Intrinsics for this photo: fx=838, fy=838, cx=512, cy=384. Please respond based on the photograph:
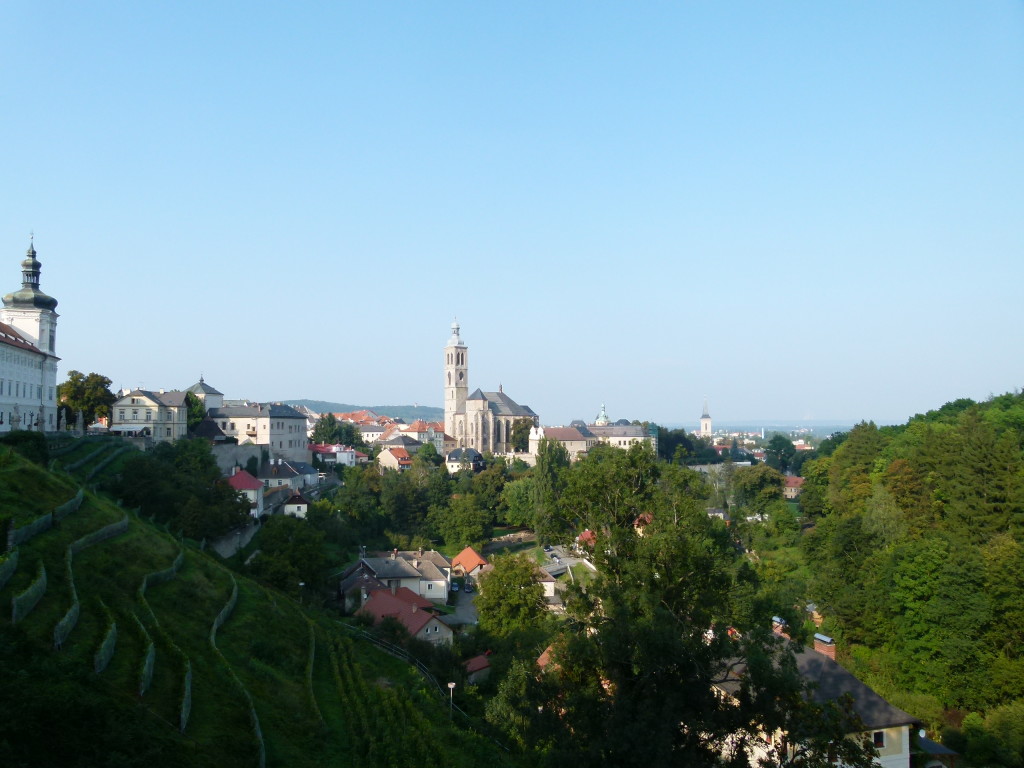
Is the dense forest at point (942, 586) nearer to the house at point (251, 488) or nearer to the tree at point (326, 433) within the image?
the house at point (251, 488)

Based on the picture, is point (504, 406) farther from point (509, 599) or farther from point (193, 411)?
point (509, 599)

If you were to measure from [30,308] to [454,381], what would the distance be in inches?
2662

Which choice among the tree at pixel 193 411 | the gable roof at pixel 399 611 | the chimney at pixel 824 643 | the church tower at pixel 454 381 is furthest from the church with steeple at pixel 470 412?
the chimney at pixel 824 643

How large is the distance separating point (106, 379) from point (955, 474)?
53.3 meters

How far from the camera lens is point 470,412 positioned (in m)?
109

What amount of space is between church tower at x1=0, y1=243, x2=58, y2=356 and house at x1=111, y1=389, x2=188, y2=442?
394 inches

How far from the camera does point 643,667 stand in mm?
13109

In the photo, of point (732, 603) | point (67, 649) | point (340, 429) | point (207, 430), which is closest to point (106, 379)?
point (207, 430)

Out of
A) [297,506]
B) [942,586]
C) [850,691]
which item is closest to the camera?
[850,691]

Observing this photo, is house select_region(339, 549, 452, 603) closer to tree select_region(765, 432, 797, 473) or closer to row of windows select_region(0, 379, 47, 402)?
row of windows select_region(0, 379, 47, 402)

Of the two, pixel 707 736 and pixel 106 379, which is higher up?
pixel 106 379

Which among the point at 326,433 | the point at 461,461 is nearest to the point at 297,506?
the point at 461,461

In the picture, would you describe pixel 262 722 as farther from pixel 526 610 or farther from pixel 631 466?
pixel 526 610

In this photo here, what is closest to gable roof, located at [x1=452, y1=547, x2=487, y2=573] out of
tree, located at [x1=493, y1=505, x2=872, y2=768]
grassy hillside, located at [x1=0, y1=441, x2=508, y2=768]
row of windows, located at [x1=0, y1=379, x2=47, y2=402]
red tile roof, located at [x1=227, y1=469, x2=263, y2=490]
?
red tile roof, located at [x1=227, y1=469, x2=263, y2=490]
